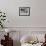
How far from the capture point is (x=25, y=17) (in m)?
3.66

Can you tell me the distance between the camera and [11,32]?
12.0ft

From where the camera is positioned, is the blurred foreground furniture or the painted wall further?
the painted wall

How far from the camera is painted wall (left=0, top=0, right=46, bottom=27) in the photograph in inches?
143

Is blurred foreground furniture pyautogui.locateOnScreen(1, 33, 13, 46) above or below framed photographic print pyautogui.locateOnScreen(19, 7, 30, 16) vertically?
below

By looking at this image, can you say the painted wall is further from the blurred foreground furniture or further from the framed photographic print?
the blurred foreground furniture

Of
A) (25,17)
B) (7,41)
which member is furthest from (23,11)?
(7,41)

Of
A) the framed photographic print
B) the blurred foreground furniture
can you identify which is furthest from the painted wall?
the blurred foreground furniture

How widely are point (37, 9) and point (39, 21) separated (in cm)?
33

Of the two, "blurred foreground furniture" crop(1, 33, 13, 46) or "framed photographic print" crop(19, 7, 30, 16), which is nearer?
"blurred foreground furniture" crop(1, 33, 13, 46)

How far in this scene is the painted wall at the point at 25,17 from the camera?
3.64 meters

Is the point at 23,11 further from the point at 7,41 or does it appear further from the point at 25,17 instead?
the point at 7,41

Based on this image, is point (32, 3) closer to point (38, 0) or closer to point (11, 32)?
point (38, 0)

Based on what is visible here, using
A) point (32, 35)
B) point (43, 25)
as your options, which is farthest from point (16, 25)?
point (43, 25)

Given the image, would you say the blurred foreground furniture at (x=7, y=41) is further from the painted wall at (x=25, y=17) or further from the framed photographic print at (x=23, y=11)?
the framed photographic print at (x=23, y=11)
